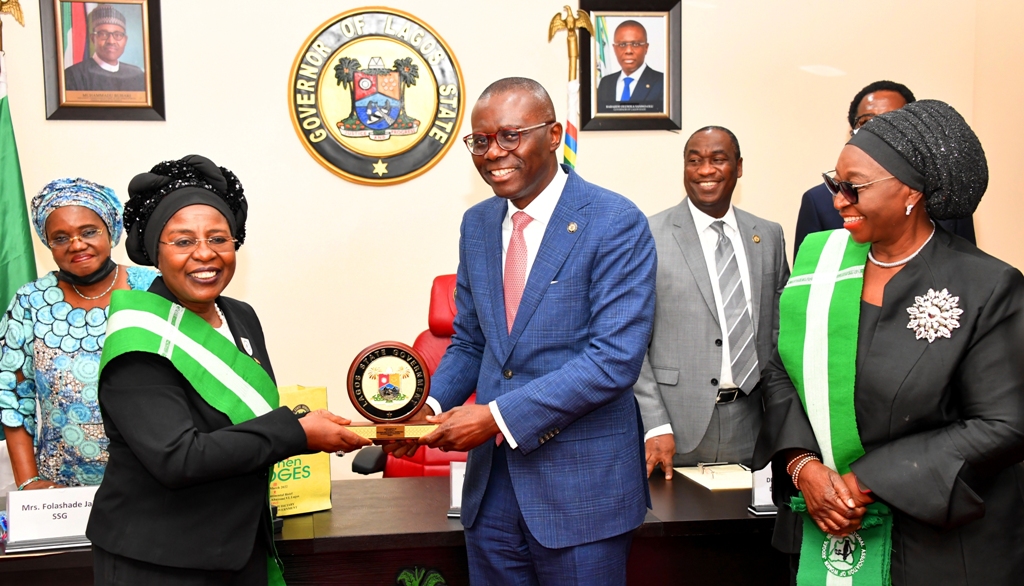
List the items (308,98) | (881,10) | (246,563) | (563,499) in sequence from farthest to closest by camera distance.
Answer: (881,10), (308,98), (563,499), (246,563)

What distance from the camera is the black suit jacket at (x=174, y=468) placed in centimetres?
172

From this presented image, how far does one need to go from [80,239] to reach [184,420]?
147 cm

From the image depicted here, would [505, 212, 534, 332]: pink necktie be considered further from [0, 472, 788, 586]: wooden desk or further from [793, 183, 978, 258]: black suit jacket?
[793, 183, 978, 258]: black suit jacket

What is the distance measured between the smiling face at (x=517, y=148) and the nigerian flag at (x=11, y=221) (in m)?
2.68

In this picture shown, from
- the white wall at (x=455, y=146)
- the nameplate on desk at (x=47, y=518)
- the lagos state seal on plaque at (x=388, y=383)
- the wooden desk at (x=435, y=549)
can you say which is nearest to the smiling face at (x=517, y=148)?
the lagos state seal on plaque at (x=388, y=383)

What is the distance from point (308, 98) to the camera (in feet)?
14.3

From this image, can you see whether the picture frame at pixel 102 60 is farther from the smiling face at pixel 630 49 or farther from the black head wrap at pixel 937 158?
the black head wrap at pixel 937 158

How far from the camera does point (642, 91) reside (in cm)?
456

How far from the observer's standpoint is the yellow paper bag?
2.45 metres

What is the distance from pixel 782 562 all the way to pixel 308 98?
125 inches

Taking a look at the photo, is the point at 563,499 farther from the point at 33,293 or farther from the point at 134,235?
the point at 33,293

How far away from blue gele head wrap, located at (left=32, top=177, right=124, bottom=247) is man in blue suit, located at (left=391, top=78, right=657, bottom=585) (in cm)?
160

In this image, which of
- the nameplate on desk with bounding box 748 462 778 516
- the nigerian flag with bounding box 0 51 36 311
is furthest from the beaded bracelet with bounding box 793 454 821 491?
the nigerian flag with bounding box 0 51 36 311

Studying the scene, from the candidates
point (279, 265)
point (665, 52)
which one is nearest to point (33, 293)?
point (279, 265)
